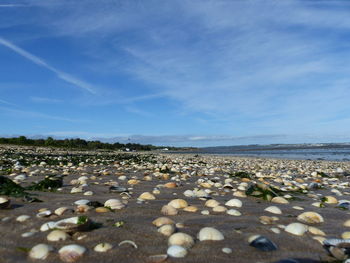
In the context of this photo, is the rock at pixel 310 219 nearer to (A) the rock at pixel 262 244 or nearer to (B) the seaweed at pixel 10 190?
(A) the rock at pixel 262 244

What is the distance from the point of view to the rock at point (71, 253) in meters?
2.00

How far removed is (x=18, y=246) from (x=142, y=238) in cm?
98

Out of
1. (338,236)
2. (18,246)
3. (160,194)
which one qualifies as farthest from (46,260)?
(160,194)

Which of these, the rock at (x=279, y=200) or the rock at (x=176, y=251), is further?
the rock at (x=279, y=200)

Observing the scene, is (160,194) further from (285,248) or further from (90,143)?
(90,143)

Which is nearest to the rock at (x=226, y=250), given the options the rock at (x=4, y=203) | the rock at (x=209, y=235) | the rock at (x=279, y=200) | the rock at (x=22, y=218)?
the rock at (x=209, y=235)

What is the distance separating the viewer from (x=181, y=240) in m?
2.30

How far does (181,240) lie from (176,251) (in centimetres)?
20

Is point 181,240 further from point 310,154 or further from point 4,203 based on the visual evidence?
point 310,154

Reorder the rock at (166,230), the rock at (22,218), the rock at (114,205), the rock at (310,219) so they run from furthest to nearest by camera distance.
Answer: the rock at (114,205), the rock at (310,219), the rock at (22,218), the rock at (166,230)

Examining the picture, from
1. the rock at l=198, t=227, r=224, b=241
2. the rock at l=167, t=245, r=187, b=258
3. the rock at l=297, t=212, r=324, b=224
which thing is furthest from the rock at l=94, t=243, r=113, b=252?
the rock at l=297, t=212, r=324, b=224

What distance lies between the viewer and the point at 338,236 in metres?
2.80

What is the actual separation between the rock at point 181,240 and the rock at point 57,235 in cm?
87

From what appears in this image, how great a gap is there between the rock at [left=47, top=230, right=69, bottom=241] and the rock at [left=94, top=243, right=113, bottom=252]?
0.33 metres
